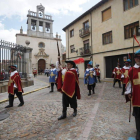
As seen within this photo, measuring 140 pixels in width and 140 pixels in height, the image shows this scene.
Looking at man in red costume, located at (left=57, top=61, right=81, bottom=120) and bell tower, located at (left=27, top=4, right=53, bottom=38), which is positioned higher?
bell tower, located at (left=27, top=4, right=53, bottom=38)

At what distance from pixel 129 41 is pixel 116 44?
1.57 metres

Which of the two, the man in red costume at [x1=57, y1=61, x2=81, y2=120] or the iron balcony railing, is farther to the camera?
the iron balcony railing

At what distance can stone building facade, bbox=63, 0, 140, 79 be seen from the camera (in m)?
13.2

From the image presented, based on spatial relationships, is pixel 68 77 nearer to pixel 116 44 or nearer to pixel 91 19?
pixel 116 44

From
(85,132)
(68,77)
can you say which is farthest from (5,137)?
(68,77)

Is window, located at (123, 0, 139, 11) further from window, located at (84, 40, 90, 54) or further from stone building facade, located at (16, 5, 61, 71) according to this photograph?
stone building facade, located at (16, 5, 61, 71)

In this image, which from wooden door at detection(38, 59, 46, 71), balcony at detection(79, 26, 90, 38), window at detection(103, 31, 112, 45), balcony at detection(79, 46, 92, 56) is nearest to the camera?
window at detection(103, 31, 112, 45)

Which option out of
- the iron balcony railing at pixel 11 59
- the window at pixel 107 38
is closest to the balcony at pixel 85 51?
the window at pixel 107 38

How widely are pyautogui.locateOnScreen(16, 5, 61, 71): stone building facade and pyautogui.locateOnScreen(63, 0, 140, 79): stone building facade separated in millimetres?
13939

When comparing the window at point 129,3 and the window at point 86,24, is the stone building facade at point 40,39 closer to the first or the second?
the window at point 86,24

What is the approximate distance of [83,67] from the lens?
66.7 feet

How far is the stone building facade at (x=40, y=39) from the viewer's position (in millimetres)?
32062

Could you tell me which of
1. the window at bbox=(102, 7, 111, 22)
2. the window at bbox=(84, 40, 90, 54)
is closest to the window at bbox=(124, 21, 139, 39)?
the window at bbox=(102, 7, 111, 22)

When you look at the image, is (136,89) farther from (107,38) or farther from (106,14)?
(106,14)
